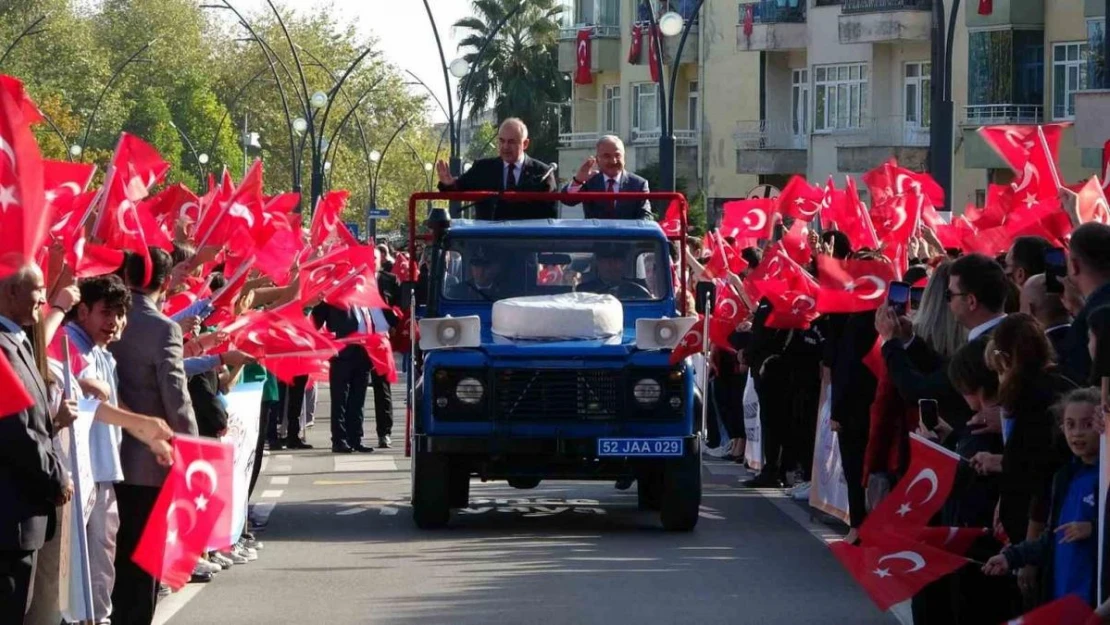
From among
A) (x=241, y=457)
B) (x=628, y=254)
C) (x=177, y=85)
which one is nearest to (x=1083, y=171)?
(x=628, y=254)

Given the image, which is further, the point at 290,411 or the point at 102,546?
the point at 290,411

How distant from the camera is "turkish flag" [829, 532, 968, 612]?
8.92 m

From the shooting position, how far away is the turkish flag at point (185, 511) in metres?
10.0

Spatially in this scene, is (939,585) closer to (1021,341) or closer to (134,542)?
(1021,341)

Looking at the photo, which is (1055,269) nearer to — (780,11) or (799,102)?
(780,11)

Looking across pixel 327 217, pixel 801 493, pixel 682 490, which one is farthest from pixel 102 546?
pixel 327 217

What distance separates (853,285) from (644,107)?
192 ft

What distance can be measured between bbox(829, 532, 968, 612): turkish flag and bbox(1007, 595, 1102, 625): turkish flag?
93cm

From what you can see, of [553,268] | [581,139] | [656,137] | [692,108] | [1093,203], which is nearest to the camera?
[1093,203]

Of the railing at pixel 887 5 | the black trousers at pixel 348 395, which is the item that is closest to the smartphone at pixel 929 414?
the black trousers at pixel 348 395

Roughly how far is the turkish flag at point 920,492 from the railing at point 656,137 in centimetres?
5777

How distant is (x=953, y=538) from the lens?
8.98m

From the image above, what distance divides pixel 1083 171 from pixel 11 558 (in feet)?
126

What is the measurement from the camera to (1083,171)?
4441 centimetres
